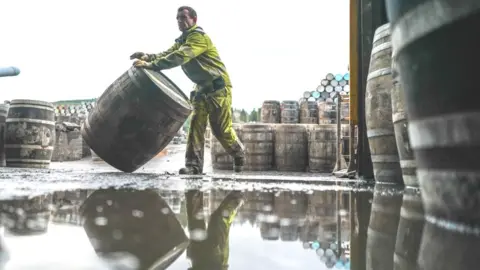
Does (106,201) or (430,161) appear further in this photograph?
(106,201)

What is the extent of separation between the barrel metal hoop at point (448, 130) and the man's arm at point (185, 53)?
368 centimetres

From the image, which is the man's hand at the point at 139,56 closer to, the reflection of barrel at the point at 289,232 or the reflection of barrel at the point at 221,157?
the reflection of barrel at the point at 221,157

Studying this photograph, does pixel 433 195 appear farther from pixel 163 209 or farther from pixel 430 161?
pixel 163 209

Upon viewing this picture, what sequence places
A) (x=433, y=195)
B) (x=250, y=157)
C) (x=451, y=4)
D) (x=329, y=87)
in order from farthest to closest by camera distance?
(x=329, y=87)
(x=250, y=157)
(x=433, y=195)
(x=451, y=4)

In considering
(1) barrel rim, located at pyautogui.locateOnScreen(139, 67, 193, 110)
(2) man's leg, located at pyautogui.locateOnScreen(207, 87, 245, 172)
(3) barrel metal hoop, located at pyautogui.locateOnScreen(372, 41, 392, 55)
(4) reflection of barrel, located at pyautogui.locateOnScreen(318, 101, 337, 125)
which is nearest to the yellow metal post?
(3) barrel metal hoop, located at pyautogui.locateOnScreen(372, 41, 392, 55)

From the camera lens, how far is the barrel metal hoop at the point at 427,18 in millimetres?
1343

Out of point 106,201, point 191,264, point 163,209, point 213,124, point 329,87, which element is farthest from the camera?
point 329,87

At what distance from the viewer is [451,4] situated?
1.37 meters

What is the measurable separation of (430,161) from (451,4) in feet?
1.68

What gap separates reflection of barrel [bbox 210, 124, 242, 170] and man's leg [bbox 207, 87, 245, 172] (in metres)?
2.32

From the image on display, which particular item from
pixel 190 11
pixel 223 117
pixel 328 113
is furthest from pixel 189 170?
pixel 328 113

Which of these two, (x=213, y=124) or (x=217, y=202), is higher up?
(x=213, y=124)

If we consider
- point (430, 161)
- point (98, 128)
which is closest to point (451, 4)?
point (430, 161)

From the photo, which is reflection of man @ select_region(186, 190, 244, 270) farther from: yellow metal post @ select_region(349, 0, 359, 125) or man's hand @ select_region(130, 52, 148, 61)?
man's hand @ select_region(130, 52, 148, 61)
